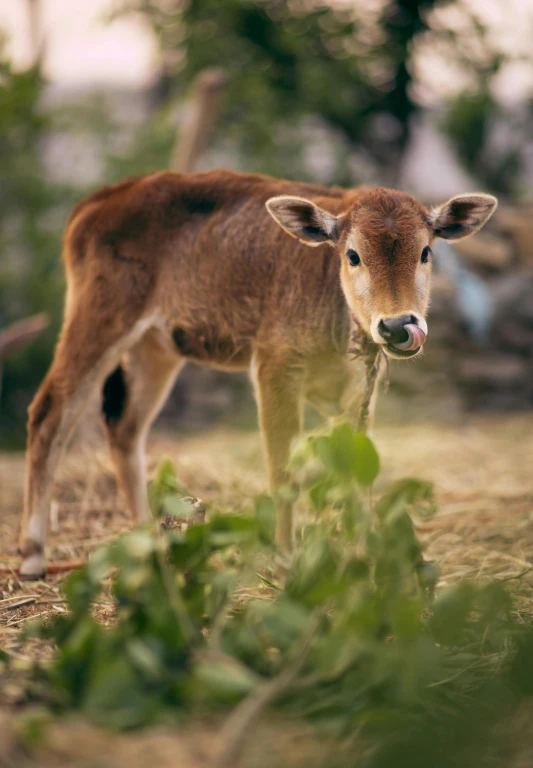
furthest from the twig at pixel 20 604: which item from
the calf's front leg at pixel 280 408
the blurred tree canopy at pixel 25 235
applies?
the blurred tree canopy at pixel 25 235

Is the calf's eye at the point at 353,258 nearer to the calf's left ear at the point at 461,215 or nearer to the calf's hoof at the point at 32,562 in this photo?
the calf's left ear at the point at 461,215

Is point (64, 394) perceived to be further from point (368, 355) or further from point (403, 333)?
point (403, 333)

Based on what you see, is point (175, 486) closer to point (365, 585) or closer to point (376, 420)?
point (365, 585)

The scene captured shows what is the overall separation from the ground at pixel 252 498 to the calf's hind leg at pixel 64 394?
1.48 ft

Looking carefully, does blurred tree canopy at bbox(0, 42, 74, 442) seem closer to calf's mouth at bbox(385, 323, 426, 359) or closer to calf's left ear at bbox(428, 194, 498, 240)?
calf's left ear at bbox(428, 194, 498, 240)

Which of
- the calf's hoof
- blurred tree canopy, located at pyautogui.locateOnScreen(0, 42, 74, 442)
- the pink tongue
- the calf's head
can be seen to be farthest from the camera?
blurred tree canopy, located at pyautogui.locateOnScreen(0, 42, 74, 442)

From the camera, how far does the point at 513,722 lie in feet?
8.91

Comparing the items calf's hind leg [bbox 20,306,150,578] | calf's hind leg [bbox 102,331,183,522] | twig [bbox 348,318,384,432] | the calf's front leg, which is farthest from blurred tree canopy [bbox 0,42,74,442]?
twig [bbox 348,318,384,432]

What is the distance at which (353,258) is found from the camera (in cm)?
455

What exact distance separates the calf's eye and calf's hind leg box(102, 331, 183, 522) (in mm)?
1677

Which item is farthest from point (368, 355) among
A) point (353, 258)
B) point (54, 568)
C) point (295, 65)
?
point (295, 65)

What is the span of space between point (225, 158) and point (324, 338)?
9.52 meters

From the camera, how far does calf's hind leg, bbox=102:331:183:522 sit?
5.83 m

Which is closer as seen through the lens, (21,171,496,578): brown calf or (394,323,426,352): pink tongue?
(394,323,426,352): pink tongue
